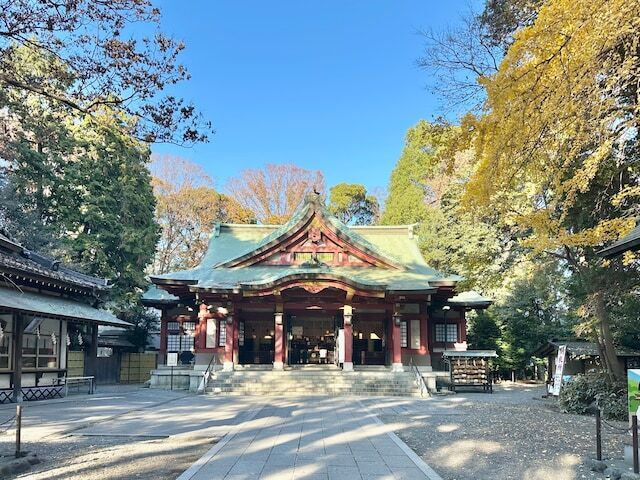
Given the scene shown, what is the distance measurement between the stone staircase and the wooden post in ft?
19.4

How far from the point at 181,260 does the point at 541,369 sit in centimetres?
2495

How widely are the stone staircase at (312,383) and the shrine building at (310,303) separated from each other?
0.86 meters

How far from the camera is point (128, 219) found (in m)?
28.9

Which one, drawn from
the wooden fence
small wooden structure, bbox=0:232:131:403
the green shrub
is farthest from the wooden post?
the green shrub

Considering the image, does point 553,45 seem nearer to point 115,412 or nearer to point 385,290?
point 115,412

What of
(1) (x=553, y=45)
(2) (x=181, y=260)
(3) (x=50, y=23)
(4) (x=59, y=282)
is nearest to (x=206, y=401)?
(4) (x=59, y=282)

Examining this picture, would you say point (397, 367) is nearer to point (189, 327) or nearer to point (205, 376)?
point (205, 376)

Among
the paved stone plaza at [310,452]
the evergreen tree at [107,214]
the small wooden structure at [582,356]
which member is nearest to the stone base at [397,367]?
the small wooden structure at [582,356]

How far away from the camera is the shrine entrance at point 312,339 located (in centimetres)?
2411

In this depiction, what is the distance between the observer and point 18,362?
49.8 feet

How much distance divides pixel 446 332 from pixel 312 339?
649cm

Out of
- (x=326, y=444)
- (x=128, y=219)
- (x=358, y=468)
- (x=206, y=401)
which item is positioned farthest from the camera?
(x=128, y=219)

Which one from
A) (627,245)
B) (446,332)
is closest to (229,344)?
(446,332)

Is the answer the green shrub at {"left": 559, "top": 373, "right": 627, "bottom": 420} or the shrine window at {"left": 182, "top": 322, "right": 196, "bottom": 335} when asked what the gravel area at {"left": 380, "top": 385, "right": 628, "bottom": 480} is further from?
the shrine window at {"left": 182, "top": 322, "right": 196, "bottom": 335}
